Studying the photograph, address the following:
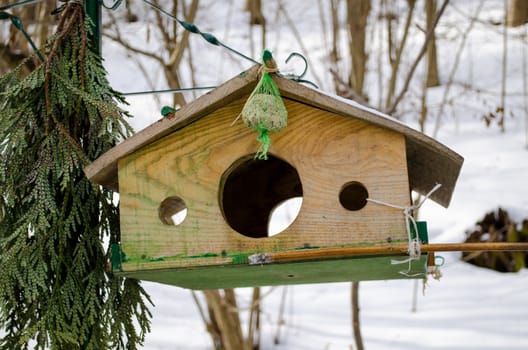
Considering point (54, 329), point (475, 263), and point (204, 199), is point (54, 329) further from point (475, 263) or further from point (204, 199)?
point (475, 263)

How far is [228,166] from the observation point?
216cm

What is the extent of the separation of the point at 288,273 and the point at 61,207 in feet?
2.23

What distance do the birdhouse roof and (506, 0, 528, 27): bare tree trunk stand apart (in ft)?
29.3

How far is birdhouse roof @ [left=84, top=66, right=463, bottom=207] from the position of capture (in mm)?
2049

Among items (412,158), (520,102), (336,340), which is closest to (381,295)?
(336,340)

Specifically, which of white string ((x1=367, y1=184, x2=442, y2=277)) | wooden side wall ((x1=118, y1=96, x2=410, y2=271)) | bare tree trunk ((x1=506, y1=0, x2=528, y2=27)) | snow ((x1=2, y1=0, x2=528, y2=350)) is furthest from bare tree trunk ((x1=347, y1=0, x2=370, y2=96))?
bare tree trunk ((x1=506, y1=0, x2=528, y2=27))

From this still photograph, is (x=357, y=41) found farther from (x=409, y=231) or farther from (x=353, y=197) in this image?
(x=409, y=231)

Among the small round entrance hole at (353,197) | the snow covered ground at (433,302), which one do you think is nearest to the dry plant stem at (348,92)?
the snow covered ground at (433,302)

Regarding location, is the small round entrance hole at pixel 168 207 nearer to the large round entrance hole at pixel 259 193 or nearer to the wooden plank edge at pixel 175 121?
the wooden plank edge at pixel 175 121

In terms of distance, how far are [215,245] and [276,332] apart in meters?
3.92

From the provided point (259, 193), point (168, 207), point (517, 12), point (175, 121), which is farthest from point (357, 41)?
point (517, 12)

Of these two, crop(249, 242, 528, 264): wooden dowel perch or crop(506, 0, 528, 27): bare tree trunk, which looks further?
crop(506, 0, 528, 27): bare tree trunk

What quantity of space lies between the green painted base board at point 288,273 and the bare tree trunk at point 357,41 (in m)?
2.72

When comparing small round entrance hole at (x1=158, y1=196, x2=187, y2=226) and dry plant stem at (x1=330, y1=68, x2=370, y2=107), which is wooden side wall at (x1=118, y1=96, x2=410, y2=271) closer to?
small round entrance hole at (x1=158, y1=196, x2=187, y2=226)
